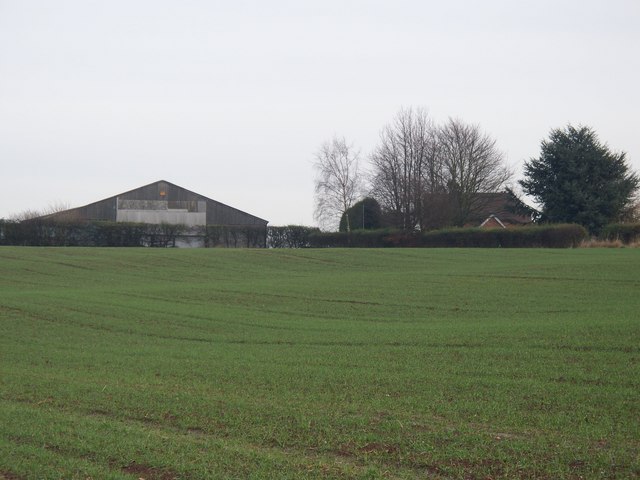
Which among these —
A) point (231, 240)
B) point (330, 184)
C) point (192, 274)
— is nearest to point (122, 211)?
point (231, 240)

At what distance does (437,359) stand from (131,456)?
6.76 metres

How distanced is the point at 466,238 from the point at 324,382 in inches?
1664

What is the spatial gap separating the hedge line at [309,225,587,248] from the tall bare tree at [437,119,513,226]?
18653 millimetres

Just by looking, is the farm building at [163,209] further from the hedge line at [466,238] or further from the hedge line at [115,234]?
the hedge line at [466,238]

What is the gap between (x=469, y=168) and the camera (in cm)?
7562

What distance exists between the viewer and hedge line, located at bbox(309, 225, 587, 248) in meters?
48.0

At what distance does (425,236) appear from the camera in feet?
180

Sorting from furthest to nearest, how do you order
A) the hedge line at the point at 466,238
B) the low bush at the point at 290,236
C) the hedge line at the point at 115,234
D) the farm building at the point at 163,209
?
the farm building at the point at 163,209
the low bush at the point at 290,236
the hedge line at the point at 115,234
the hedge line at the point at 466,238

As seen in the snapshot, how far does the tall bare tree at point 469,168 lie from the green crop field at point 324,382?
4785 cm

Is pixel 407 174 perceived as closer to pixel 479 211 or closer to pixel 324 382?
pixel 479 211

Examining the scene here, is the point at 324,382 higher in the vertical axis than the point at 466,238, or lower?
lower

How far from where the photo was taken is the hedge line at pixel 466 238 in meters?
48.0

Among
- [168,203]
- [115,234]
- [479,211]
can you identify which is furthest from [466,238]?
[168,203]

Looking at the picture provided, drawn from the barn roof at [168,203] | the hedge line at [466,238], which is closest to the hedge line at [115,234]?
the hedge line at [466,238]
